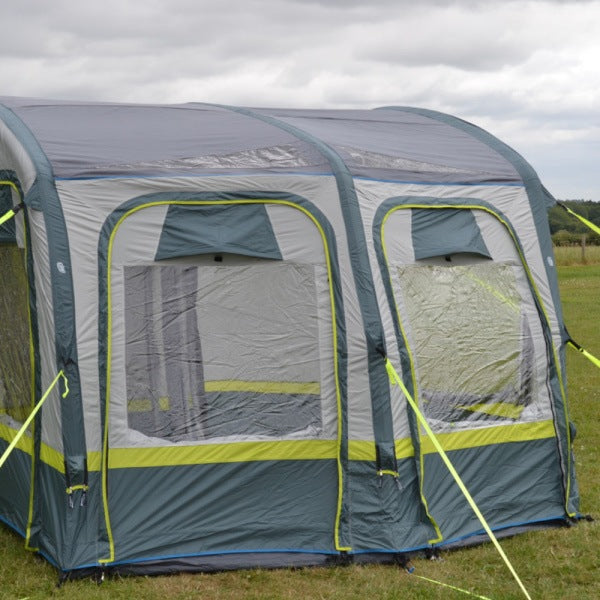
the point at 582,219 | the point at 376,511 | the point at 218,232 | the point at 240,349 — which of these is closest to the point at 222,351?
the point at 240,349

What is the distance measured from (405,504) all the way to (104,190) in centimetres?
242

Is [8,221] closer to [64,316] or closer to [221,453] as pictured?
[64,316]

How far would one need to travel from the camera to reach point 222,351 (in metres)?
6.06

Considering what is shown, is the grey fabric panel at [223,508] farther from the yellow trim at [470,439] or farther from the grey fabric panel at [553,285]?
the grey fabric panel at [553,285]

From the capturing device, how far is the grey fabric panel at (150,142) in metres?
5.88

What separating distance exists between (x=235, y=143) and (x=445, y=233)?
138 centimetres

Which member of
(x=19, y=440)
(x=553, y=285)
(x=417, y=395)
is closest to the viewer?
(x=417, y=395)

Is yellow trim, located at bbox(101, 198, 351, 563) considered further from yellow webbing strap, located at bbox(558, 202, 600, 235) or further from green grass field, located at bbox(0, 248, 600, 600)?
yellow webbing strap, located at bbox(558, 202, 600, 235)

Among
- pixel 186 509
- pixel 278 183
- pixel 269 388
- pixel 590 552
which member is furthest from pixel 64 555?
pixel 590 552

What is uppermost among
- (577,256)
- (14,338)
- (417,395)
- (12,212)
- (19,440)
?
(12,212)

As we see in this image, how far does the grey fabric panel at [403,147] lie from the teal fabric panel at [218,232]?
65 cm

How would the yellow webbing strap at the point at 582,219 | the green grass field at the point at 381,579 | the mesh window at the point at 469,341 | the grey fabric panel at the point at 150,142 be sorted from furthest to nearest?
the yellow webbing strap at the point at 582,219 → the mesh window at the point at 469,341 → the grey fabric panel at the point at 150,142 → the green grass field at the point at 381,579

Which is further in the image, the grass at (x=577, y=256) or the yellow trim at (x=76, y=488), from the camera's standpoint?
the grass at (x=577, y=256)

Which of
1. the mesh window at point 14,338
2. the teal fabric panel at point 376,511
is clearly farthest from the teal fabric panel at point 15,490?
the teal fabric panel at point 376,511
